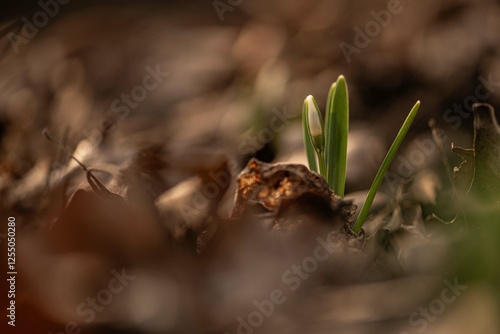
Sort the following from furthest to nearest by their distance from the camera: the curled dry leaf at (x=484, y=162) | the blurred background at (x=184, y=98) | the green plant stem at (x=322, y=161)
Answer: the green plant stem at (x=322, y=161) < the curled dry leaf at (x=484, y=162) < the blurred background at (x=184, y=98)

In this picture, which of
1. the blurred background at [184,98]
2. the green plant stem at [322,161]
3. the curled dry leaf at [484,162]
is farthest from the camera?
the green plant stem at [322,161]

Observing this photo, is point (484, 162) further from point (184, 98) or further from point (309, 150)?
point (184, 98)

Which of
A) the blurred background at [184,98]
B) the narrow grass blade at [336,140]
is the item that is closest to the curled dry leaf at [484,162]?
the blurred background at [184,98]

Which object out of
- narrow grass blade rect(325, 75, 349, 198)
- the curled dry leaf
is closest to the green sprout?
narrow grass blade rect(325, 75, 349, 198)

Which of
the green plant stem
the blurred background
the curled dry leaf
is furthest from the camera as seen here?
the green plant stem

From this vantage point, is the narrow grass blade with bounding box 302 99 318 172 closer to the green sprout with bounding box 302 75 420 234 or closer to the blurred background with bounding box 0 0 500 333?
the green sprout with bounding box 302 75 420 234

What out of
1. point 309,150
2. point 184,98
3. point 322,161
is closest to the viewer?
point 322,161

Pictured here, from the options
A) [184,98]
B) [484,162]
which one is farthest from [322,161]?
[184,98]

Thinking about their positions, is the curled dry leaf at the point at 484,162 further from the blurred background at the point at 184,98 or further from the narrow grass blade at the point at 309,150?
the narrow grass blade at the point at 309,150

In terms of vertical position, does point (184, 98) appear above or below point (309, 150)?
below
